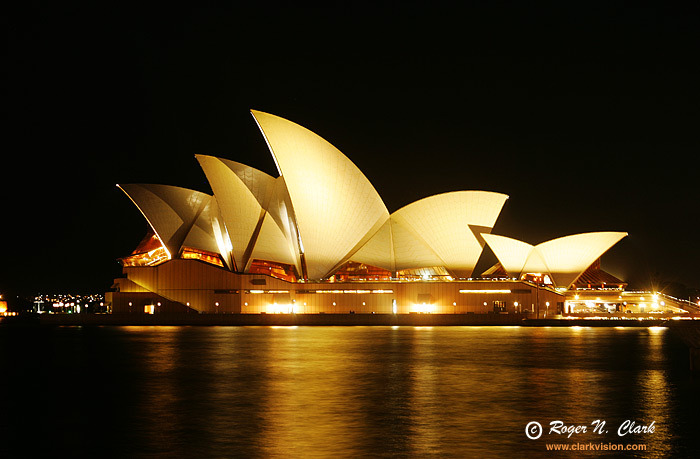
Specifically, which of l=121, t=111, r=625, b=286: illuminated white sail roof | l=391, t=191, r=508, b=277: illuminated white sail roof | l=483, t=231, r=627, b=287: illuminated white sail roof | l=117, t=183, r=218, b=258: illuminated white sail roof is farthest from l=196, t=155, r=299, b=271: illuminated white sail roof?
l=483, t=231, r=627, b=287: illuminated white sail roof

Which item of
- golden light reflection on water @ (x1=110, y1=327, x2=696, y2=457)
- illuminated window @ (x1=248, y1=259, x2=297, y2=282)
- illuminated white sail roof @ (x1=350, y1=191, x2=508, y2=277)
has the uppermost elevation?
illuminated white sail roof @ (x1=350, y1=191, x2=508, y2=277)

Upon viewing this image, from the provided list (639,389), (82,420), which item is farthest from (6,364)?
(639,389)

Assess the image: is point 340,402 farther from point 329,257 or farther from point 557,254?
point 557,254

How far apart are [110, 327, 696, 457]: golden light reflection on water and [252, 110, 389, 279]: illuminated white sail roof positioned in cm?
2162

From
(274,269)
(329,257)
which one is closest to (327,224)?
(329,257)

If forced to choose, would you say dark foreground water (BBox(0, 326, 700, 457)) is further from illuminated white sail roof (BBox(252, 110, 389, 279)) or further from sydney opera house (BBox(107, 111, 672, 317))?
sydney opera house (BBox(107, 111, 672, 317))

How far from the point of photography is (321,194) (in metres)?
50.7

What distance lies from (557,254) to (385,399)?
47.1 metres

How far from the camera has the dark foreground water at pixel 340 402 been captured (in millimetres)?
11805

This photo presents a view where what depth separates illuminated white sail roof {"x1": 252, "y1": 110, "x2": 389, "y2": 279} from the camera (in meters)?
48.1

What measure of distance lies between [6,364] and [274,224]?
30.6 metres

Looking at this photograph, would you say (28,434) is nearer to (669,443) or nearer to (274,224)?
(669,443)

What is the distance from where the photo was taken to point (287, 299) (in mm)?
57438

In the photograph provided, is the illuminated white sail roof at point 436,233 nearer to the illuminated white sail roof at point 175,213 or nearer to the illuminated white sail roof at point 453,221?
the illuminated white sail roof at point 453,221
